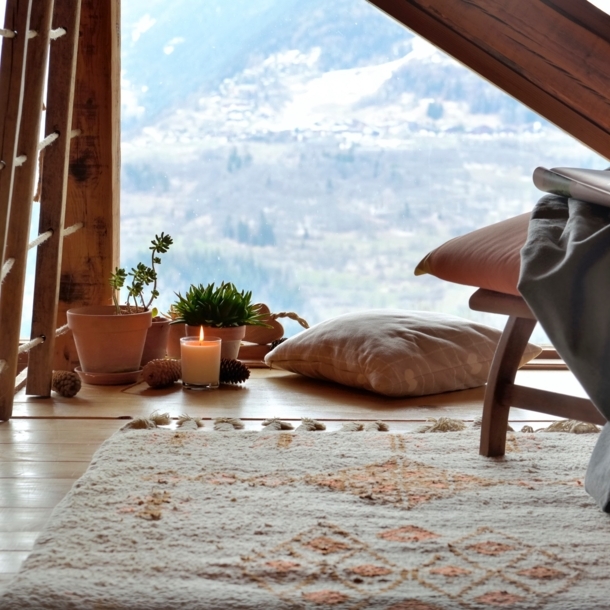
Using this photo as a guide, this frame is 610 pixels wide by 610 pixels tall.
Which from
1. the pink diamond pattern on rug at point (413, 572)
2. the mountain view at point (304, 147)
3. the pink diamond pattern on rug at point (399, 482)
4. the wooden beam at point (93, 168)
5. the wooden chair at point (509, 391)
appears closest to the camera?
the pink diamond pattern on rug at point (413, 572)

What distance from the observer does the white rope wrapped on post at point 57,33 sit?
193 centimetres

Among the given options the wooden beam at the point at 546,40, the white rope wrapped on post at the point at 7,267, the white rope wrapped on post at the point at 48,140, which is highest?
the wooden beam at the point at 546,40

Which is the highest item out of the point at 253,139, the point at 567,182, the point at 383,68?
the point at 383,68

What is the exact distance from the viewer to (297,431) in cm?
172

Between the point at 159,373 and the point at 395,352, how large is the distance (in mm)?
597

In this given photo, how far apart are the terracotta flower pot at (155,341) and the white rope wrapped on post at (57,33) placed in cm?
79

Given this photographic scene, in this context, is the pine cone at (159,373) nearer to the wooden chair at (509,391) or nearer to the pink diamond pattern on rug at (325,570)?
the wooden chair at (509,391)

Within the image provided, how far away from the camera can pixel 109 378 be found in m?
2.23

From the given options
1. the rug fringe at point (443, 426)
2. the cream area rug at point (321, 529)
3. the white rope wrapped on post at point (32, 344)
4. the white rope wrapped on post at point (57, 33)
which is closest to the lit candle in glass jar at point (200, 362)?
the white rope wrapped on post at point (32, 344)

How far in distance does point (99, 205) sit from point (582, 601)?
180cm

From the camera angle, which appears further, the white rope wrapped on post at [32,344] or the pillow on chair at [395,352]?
the pillow on chair at [395,352]

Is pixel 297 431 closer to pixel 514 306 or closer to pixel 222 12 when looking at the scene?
pixel 514 306

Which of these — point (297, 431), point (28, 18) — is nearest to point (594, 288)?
point (297, 431)

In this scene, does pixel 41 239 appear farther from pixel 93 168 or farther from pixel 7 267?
pixel 93 168
